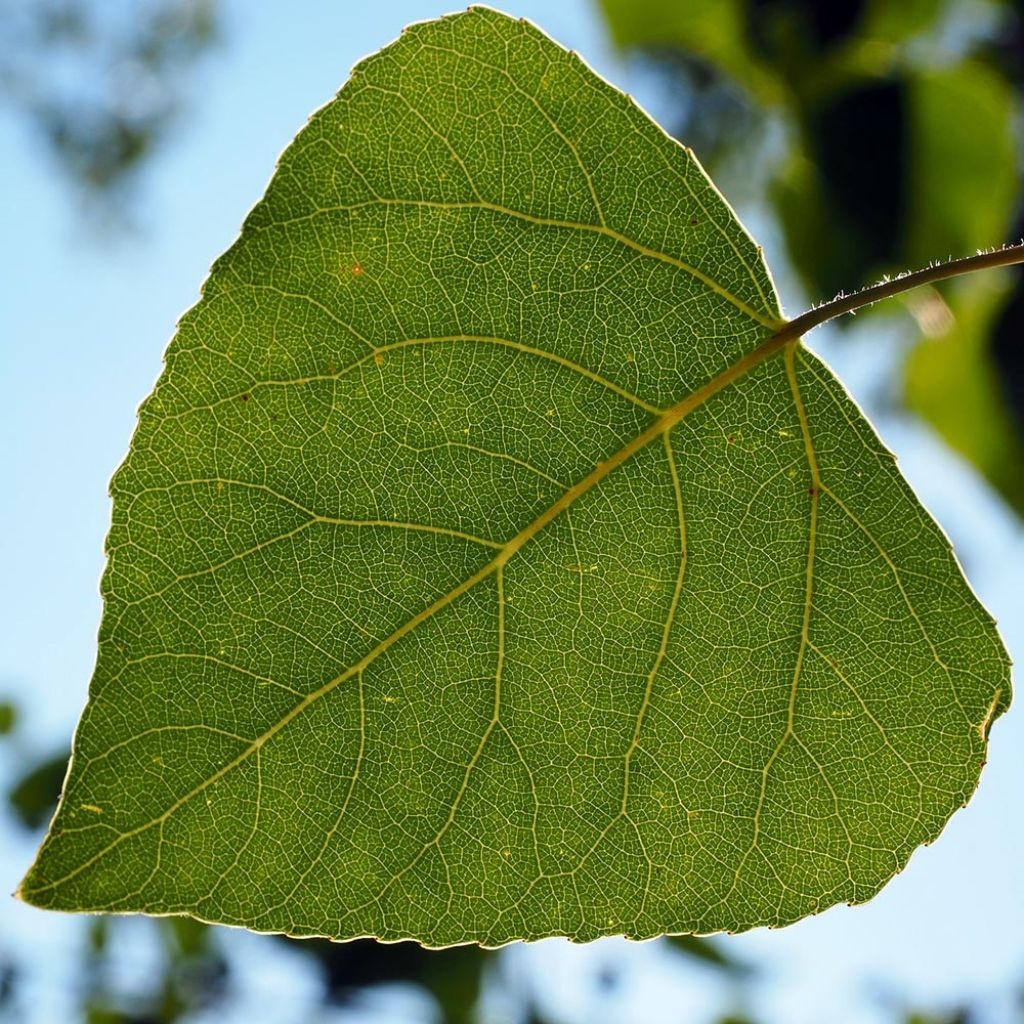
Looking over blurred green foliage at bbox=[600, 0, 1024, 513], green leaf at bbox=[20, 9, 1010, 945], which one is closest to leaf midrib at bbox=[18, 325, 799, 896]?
green leaf at bbox=[20, 9, 1010, 945]

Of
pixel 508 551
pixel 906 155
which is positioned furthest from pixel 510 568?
pixel 906 155

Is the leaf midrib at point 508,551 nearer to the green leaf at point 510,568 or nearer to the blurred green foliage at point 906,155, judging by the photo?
the green leaf at point 510,568

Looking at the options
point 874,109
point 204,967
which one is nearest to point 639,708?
point 874,109

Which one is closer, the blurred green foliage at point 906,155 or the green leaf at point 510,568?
the green leaf at point 510,568

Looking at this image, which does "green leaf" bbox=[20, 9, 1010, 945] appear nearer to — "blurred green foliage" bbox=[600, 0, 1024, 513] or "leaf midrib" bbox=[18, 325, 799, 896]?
"leaf midrib" bbox=[18, 325, 799, 896]

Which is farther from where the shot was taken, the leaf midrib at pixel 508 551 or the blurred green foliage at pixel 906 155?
the blurred green foliage at pixel 906 155

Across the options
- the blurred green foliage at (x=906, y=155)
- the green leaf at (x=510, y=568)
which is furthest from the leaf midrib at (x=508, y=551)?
the blurred green foliage at (x=906, y=155)

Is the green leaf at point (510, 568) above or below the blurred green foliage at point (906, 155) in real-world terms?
below
